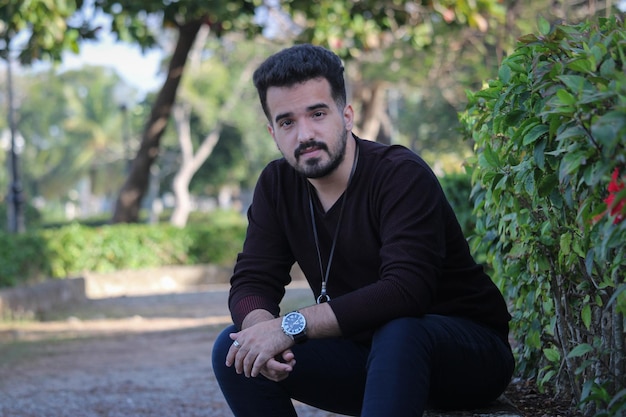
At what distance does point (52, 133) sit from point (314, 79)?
90.9 meters

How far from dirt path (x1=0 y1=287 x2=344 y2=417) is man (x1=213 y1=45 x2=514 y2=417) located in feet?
7.12

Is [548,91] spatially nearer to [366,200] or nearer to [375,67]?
[366,200]

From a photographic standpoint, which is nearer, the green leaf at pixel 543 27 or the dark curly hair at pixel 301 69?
the green leaf at pixel 543 27

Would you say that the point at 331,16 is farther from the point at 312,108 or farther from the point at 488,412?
the point at 488,412

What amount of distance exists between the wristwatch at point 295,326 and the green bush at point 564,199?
786mm

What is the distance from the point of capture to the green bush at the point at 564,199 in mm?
2246

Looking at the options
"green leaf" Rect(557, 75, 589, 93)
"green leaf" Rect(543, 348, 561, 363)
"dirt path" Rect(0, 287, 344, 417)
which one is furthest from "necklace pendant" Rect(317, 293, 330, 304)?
"dirt path" Rect(0, 287, 344, 417)

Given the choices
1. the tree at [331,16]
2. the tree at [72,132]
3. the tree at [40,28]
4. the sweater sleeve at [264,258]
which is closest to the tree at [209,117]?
the tree at [72,132]

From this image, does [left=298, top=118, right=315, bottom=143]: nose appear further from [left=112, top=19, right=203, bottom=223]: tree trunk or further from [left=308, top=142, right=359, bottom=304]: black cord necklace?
[left=112, top=19, right=203, bottom=223]: tree trunk

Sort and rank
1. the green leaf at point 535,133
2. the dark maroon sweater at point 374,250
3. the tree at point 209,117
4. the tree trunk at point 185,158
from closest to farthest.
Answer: the green leaf at point 535,133
the dark maroon sweater at point 374,250
the tree trunk at point 185,158
the tree at point 209,117

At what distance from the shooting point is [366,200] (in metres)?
3.30

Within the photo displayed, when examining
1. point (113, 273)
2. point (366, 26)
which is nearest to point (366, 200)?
point (366, 26)

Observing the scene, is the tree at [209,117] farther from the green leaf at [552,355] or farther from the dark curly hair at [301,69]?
the green leaf at [552,355]

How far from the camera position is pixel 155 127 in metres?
19.2
